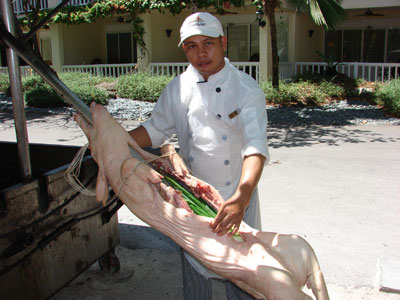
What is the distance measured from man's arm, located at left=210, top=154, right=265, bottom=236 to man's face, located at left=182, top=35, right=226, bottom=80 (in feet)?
1.78

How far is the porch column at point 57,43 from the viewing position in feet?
54.6

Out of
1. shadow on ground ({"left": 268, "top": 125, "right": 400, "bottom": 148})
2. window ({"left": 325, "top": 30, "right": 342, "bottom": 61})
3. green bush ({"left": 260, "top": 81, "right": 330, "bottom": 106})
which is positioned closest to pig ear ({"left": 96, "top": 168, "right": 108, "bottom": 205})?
shadow on ground ({"left": 268, "top": 125, "right": 400, "bottom": 148})

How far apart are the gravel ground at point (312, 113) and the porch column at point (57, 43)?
5.42 metres

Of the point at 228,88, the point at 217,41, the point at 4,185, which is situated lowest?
the point at 4,185

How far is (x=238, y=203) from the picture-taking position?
179 centimetres

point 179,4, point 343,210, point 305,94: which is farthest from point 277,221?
point 179,4

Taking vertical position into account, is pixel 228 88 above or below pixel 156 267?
above

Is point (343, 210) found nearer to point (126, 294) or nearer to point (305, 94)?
point (126, 294)

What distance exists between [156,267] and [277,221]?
141cm

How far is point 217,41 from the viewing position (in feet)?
6.81

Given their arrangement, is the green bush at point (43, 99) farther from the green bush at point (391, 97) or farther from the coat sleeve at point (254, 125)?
the coat sleeve at point (254, 125)

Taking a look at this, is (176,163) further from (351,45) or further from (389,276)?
(351,45)

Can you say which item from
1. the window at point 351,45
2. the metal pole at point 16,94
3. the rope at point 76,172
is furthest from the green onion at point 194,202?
the window at point 351,45

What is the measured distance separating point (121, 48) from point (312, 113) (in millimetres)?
10693
